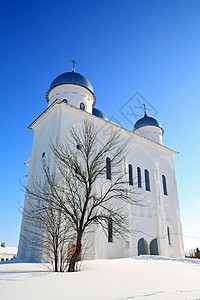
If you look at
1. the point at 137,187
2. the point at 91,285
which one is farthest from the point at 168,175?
the point at 91,285

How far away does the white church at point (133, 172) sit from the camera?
1430 cm

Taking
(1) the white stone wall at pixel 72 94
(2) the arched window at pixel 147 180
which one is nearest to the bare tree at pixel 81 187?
(1) the white stone wall at pixel 72 94

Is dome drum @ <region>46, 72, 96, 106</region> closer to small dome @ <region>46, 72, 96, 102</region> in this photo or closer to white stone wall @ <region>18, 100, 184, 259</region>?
small dome @ <region>46, 72, 96, 102</region>

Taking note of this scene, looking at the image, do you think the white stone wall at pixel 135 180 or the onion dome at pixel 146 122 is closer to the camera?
the white stone wall at pixel 135 180

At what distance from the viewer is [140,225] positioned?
1614 centimetres

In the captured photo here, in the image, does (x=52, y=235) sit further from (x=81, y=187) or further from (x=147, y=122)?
(x=147, y=122)

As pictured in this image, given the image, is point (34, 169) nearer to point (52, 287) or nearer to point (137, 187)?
point (137, 187)

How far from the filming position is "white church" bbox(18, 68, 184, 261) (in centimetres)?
1430

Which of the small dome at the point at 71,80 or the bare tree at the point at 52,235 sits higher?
the small dome at the point at 71,80

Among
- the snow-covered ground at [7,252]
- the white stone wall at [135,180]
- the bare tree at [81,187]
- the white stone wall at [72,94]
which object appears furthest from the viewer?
the snow-covered ground at [7,252]

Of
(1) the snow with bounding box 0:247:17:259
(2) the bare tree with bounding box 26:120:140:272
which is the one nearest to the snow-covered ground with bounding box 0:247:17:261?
(1) the snow with bounding box 0:247:17:259

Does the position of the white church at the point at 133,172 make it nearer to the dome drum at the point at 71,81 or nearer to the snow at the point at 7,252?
the dome drum at the point at 71,81

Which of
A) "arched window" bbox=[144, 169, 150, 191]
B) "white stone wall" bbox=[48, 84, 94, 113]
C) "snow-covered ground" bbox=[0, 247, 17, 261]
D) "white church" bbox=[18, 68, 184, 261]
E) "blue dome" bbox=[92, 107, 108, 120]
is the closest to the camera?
"white church" bbox=[18, 68, 184, 261]

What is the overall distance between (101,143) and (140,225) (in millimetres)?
6155
